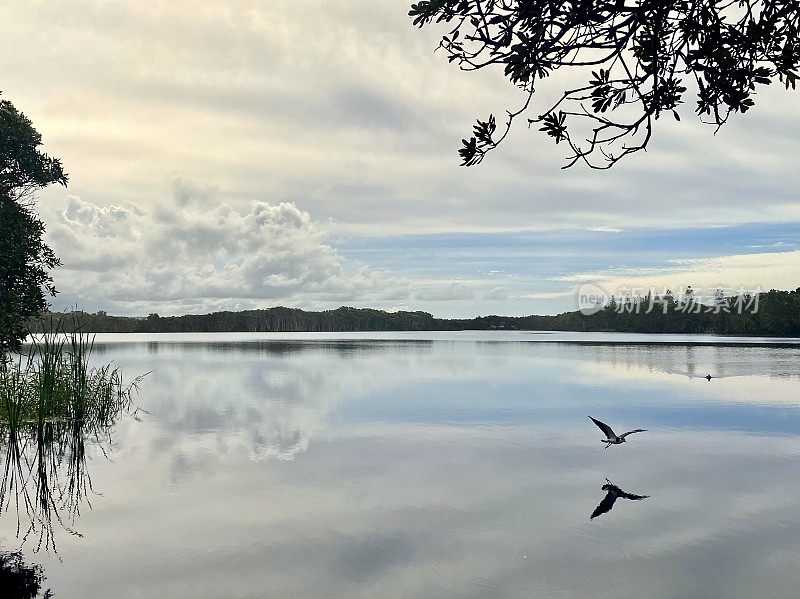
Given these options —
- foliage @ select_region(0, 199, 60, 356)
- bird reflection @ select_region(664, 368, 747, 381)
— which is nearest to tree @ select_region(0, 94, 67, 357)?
foliage @ select_region(0, 199, 60, 356)

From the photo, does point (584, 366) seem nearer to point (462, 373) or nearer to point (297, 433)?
point (462, 373)

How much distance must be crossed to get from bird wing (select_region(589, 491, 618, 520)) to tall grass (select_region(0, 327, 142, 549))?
854cm

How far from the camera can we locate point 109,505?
1242cm

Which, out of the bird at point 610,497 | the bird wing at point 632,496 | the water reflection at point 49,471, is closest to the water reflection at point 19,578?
the water reflection at point 49,471

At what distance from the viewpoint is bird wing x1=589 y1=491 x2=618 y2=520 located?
12023 mm

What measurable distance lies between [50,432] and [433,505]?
1144 centimetres

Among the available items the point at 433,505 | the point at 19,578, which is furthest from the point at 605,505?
the point at 19,578

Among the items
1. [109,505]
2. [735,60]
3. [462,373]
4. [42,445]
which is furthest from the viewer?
[462,373]

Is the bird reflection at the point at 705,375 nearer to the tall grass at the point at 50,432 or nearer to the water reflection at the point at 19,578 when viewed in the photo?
the tall grass at the point at 50,432

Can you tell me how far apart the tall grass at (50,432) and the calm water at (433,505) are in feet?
1.57

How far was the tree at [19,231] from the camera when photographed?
76.1ft

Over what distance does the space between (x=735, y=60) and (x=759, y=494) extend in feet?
33.9

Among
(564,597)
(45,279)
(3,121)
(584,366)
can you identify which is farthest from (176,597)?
(584,366)

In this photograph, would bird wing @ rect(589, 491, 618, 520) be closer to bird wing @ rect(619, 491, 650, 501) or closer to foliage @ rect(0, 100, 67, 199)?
bird wing @ rect(619, 491, 650, 501)
